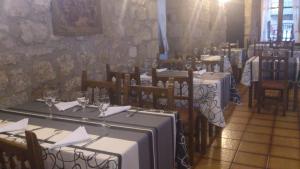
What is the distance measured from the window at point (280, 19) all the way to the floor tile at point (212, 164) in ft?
19.5

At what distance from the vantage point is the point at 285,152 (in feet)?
9.13

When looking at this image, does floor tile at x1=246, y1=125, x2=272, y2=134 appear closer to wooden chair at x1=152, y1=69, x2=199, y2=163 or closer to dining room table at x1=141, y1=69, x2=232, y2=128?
dining room table at x1=141, y1=69, x2=232, y2=128

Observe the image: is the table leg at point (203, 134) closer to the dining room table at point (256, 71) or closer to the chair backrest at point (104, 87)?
the chair backrest at point (104, 87)

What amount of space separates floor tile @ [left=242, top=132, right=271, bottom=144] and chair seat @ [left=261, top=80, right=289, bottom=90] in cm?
88

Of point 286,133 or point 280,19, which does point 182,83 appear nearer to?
point 286,133

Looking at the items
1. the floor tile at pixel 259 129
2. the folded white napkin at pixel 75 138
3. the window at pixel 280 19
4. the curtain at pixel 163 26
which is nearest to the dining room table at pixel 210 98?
the floor tile at pixel 259 129

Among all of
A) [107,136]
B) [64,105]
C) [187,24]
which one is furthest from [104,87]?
[187,24]

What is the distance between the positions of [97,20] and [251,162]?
6.32 feet

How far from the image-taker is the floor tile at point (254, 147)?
9.25 ft

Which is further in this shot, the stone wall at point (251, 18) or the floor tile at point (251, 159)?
the stone wall at point (251, 18)

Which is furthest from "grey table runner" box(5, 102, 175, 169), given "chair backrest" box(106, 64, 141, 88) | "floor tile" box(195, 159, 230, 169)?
"floor tile" box(195, 159, 230, 169)

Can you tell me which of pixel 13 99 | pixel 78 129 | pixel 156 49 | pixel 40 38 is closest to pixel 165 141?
pixel 78 129

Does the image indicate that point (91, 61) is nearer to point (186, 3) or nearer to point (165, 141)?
point (165, 141)

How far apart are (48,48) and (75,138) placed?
1204 millimetres
